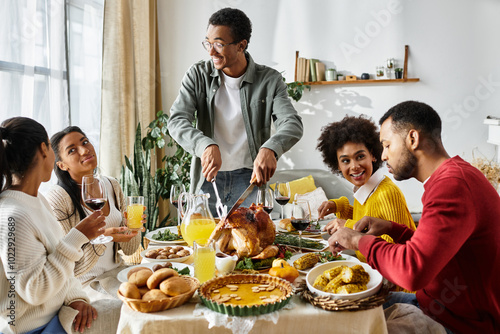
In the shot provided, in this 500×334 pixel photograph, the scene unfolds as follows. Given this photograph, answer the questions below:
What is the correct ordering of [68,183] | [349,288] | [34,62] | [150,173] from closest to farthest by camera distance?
1. [349,288]
2. [68,183]
3. [34,62]
4. [150,173]

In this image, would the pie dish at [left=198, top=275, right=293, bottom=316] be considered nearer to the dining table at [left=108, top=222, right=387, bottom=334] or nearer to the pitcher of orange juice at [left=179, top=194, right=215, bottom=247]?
the dining table at [left=108, top=222, right=387, bottom=334]

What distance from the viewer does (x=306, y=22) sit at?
5082mm

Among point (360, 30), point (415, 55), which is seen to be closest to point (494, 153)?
point (415, 55)

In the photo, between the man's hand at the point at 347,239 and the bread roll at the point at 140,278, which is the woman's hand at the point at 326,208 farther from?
the bread roll at the point at 140,278

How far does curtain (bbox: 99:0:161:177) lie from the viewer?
4145mm

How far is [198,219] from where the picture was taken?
176cm

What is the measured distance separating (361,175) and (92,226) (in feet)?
4.71

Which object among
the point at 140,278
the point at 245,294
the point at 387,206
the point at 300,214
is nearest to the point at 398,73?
the point at 387,206

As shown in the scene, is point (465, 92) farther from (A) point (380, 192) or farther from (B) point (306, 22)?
(A) point (380, 192)

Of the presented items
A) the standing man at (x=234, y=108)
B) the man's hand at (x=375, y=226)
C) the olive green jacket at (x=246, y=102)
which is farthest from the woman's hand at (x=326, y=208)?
the man's hand at (x=375, y=226)

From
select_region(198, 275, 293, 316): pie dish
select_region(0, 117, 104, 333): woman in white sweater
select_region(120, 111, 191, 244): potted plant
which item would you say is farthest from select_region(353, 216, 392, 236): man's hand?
select_region(120, 111, 191, 244): potted plant

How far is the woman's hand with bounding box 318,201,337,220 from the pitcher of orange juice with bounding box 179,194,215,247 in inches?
31.0

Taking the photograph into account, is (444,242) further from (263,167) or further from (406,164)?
(263,167)

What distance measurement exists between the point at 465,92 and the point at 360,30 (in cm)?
134
